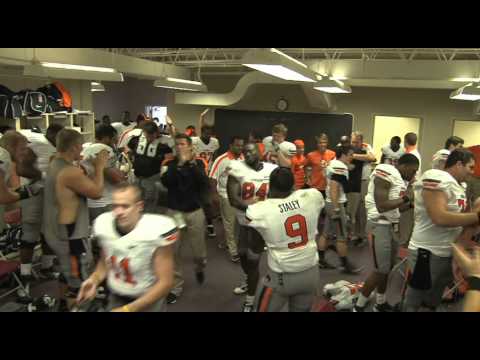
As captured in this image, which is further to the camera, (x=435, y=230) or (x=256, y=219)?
(x=435, y=230)

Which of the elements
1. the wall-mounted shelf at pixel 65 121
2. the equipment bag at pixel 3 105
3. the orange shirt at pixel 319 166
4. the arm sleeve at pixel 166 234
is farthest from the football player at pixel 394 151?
the equipment bag at pixel 3 105

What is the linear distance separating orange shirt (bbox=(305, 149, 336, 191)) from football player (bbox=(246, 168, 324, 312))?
12.0 ft

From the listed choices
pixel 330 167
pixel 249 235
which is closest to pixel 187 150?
pixel 249 235

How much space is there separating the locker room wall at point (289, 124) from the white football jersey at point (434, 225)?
7645 millimetres

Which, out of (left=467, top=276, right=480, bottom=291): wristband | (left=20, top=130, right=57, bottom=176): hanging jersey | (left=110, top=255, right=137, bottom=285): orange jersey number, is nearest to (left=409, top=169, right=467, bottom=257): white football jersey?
(left=467, top=276, right=480, bottom=291): wristband

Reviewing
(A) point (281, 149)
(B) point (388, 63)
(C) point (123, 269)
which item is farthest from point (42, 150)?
(B) point (388, 63)

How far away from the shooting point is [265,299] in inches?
112

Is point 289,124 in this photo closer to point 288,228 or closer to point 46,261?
point 46,261

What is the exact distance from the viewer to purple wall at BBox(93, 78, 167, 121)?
14.8 metres

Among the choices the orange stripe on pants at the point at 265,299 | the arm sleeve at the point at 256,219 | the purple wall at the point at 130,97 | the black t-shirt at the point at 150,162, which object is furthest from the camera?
the purple wall at the point at 130,97

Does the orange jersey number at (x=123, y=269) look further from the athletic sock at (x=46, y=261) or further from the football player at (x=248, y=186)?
the athletic sock at (x=46, y=261)

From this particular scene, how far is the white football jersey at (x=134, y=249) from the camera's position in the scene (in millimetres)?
2215

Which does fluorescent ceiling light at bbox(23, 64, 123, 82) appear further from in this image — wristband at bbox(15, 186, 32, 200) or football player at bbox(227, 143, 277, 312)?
football player at bbox(227, 143, 277, 312)

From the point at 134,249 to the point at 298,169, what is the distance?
472 cm
